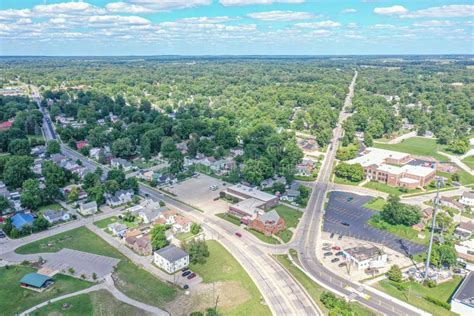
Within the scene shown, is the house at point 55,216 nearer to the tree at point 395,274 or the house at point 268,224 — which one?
the house at point 268,224

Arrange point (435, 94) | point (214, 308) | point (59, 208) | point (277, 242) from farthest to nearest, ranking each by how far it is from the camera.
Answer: point (435, 94) → point (59, 208) → point (277, 242) → point (214, 308)

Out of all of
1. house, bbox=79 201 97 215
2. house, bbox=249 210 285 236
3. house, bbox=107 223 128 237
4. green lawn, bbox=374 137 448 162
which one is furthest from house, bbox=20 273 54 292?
green lawn, bbox=374 137 448 162

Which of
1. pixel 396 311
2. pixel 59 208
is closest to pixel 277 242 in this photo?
pixel 396 311

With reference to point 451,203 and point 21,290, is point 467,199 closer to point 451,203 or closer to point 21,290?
point 451,203

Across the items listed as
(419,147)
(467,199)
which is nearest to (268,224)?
(467,199)

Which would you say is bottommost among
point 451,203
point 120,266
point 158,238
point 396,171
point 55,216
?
point 120,266

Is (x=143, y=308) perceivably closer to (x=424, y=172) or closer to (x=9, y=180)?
(x=9, y=180)
